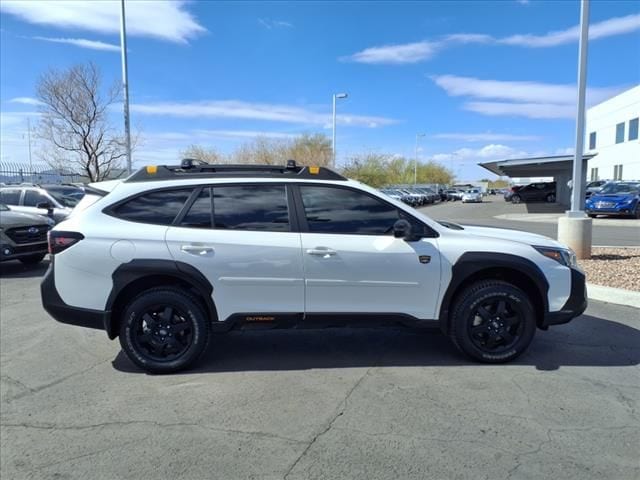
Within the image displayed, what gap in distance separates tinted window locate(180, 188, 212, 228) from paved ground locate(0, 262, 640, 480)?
1.33 metres

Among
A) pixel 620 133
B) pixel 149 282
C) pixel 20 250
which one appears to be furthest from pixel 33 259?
pixel 620 133

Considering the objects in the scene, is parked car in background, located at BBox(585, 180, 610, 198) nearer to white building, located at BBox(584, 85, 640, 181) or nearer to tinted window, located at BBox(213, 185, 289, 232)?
white building, located at BBox(584, 85, 640, 181)

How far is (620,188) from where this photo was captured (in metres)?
23.3

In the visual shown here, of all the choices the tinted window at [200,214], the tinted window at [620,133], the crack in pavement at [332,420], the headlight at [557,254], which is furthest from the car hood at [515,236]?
the tinted window at [620,133]

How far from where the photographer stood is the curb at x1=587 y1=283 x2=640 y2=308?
6.69 m

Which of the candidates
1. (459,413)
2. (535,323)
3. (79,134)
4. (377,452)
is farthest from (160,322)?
(79,134)

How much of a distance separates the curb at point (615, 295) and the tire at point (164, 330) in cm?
558

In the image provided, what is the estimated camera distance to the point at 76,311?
435 cm

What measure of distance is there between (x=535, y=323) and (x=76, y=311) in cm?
412

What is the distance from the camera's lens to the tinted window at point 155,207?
4410 millimetres

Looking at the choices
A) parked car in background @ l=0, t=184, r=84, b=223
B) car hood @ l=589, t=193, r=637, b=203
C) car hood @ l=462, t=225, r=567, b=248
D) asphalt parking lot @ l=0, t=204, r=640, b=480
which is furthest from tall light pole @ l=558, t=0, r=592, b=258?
car hood @ l=589, t=193, r=637, b=203

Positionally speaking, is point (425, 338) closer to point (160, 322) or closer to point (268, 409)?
point (268, 409)

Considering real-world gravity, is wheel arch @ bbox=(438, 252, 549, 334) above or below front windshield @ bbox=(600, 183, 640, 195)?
below

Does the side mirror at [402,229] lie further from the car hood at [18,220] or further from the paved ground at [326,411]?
the car hood at [18,220]
